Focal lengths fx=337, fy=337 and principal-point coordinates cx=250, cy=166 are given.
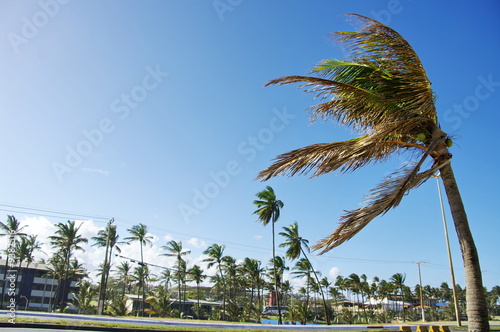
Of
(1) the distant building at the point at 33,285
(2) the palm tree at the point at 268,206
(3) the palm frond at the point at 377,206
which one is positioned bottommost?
(1) the distant building at the point at 33,285

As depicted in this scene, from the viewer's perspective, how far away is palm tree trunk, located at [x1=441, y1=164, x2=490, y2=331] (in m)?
4.29

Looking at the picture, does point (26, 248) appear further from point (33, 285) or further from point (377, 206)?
point (377, 206)

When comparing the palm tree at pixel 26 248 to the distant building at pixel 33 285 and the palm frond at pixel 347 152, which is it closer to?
the distant building at pixel 33 285

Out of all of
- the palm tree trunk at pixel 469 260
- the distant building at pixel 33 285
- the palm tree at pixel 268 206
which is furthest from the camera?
the distant building at pixel 33 285

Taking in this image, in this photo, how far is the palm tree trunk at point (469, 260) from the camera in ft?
14.1

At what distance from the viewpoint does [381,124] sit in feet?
17.7

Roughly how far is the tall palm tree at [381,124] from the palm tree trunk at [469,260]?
0.01 m

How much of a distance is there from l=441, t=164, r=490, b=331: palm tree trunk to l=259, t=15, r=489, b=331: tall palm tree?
11 mm

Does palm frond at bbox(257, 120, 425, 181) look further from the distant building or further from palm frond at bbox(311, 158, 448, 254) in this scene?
the distant building

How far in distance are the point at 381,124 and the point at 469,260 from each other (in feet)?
7.48

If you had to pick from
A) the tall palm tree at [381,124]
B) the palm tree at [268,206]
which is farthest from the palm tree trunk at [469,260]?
the palm tree at [268,206]

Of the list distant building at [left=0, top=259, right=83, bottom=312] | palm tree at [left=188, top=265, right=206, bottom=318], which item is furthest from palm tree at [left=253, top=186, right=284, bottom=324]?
distant building at [left=0, top=259, right=83, bottom=312]

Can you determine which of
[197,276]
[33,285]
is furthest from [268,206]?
[33,285]

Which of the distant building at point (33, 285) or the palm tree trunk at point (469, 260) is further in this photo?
the distant building at point (33, 285)
